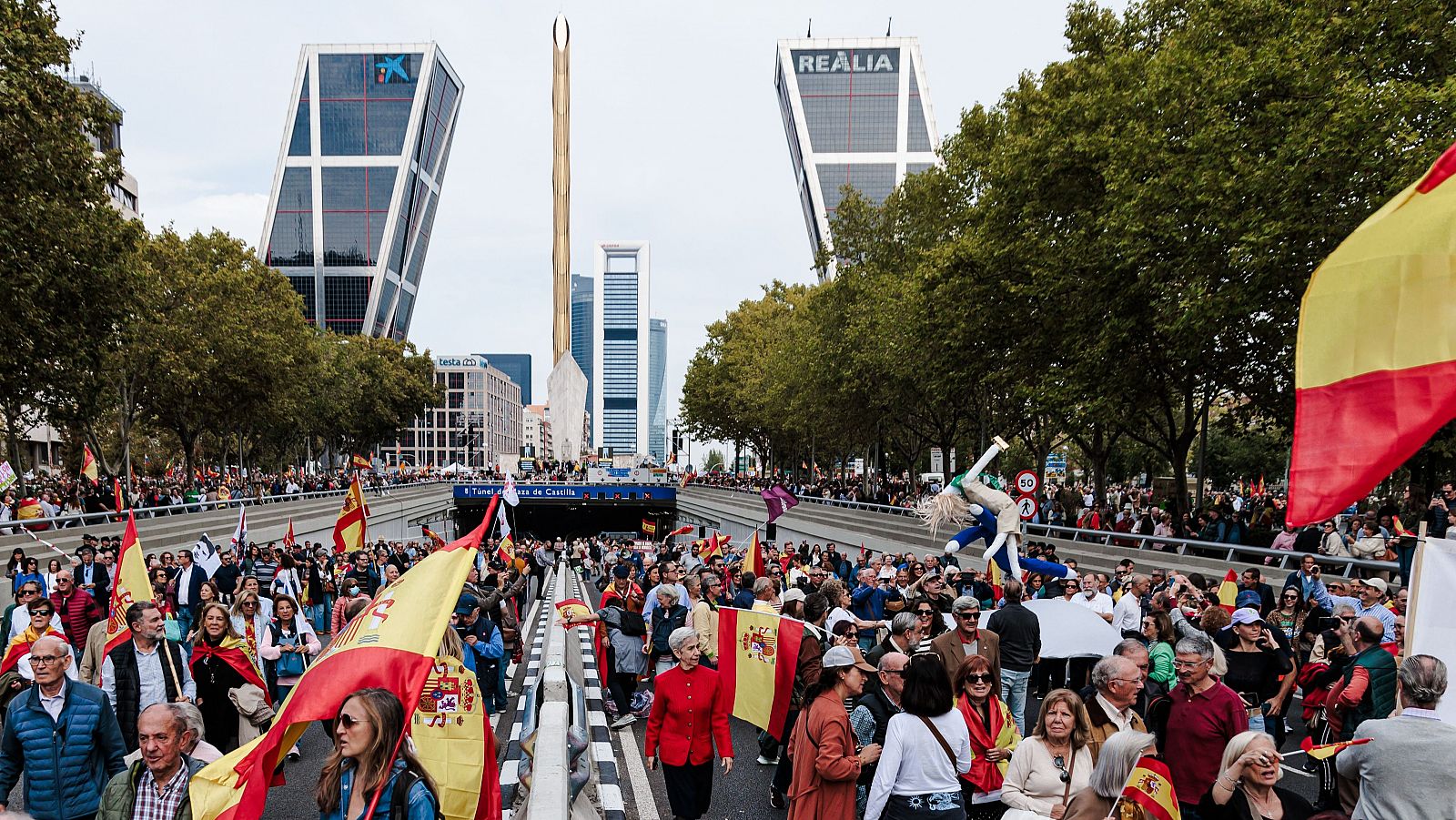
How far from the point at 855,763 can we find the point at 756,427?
237 ft

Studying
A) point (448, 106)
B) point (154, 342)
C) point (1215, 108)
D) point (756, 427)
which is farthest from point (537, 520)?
point (448, 106)

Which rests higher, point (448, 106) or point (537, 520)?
point (448, 106)

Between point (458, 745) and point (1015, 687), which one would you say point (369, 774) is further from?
point (1015, 687)

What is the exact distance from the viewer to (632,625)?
9.77 m

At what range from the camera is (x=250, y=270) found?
156ft

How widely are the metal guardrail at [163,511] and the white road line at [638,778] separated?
50.4 feet

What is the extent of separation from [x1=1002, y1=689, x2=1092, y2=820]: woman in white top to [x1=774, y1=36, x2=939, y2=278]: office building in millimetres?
98861

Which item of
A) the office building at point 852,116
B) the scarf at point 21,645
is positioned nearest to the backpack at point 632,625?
the scarf at point 21,645

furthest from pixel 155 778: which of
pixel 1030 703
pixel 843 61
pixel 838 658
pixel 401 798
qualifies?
pixel 843 61

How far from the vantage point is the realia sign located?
113 m

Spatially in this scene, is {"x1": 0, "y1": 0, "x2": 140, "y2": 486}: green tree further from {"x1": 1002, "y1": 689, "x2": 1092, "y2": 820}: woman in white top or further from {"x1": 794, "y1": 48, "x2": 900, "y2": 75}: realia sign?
{"x1": 794, "y1": 48, "x2": 900, "y2": 75}: realia sign

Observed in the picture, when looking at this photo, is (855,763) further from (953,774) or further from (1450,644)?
(1450,644)

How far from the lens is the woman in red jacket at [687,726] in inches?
254

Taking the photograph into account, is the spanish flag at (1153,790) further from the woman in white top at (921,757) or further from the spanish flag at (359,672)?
the spanish flag at (359,672)
